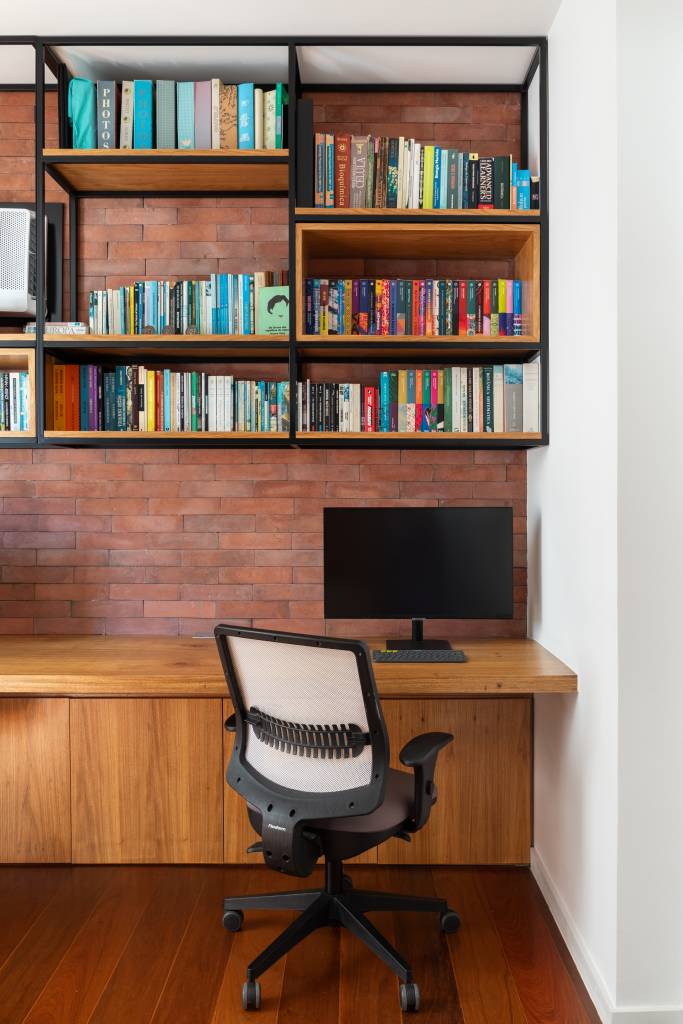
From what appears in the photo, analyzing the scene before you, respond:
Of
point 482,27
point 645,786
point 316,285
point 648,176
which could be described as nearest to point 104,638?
point 316,285

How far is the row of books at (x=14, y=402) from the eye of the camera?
283cm

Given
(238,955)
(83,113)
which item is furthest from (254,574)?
(83,113)

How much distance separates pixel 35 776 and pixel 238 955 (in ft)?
3.32

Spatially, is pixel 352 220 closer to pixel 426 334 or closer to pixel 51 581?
pixel 426 334

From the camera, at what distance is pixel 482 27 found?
2645 millimetres

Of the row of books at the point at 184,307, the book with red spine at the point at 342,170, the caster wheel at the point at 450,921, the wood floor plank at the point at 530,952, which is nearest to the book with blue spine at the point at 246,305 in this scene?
the row of books at the point at 184,307

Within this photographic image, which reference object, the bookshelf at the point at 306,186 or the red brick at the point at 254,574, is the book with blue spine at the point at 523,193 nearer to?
the bookshelf at the point at 306,186

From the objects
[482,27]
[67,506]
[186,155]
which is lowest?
[67,506]

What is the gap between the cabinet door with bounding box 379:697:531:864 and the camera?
9.15 feet

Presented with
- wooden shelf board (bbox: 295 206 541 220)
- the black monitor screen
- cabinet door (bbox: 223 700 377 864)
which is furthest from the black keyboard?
wooden shelf board (bbox: 295 206 541 220)

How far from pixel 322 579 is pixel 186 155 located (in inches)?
62.6

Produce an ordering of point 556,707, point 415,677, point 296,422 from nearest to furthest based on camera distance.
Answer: point 415,677 < point 556,707 < point 296,422

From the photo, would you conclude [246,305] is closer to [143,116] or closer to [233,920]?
[143,116]

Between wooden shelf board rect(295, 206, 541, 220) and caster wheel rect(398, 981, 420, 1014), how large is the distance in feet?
7.59
